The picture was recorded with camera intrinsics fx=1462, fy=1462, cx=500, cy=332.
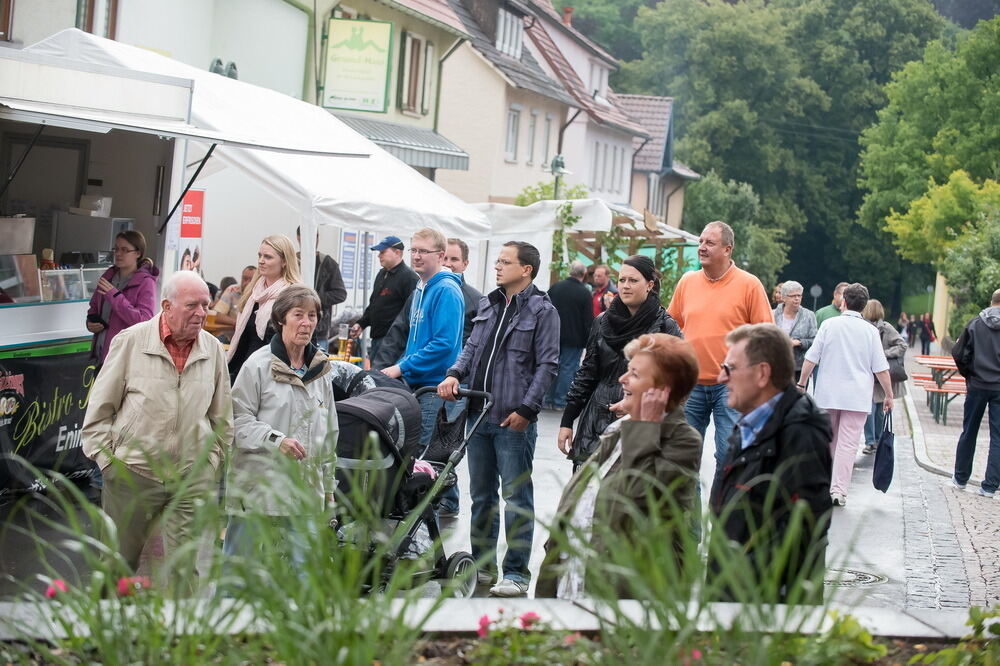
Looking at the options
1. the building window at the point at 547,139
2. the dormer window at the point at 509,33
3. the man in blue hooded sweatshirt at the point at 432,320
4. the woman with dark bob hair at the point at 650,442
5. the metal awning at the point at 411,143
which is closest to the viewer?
the woman with dark bob hair at the point at 650,442

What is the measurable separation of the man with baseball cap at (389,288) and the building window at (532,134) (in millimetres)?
29753

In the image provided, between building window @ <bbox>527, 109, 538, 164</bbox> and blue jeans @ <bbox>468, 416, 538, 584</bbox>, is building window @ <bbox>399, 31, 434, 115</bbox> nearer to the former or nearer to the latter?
building window @ <bbox>527, 109, 538, 164</bbox>

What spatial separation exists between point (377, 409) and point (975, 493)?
890cm

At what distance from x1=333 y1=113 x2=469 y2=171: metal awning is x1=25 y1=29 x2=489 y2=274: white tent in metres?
11.1

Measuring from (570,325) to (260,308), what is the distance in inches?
432

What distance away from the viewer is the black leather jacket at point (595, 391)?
25.6ft

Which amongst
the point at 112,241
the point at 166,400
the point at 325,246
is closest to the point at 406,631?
the point at 166,400

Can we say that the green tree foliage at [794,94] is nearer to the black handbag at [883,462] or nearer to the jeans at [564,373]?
the jeans at [564,373]

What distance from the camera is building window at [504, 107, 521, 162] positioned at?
129ft

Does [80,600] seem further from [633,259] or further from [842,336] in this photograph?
[842,336]

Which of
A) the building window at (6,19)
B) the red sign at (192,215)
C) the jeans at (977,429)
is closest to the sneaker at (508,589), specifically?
the jeans at (977,429)

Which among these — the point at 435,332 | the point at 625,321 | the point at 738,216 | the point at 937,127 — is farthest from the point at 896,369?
the point at 738,216

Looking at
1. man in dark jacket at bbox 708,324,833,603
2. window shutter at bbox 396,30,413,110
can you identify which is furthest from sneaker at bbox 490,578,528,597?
window shutter at bbox 396,30,413,110

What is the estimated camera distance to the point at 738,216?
64.8 meters
